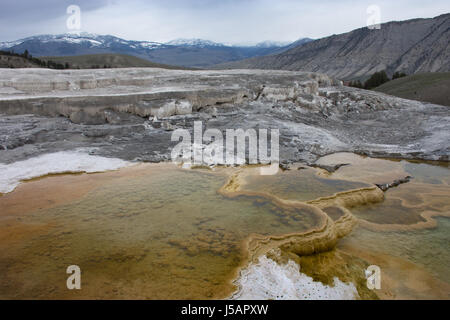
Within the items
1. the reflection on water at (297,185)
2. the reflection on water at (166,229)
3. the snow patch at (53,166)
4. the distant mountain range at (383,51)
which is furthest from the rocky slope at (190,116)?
the distant mountain range at (383,51)

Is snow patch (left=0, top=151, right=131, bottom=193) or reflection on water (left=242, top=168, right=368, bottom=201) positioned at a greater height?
snow patch (left=0, top=151, right=131, bottom=193)

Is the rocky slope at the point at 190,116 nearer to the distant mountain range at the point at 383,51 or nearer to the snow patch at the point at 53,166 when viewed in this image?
the snow patch at the point at 53,166

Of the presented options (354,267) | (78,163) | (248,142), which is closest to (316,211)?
(354,267)

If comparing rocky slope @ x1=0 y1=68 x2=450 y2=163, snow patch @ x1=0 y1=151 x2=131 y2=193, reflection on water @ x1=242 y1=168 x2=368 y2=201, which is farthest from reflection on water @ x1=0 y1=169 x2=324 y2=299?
rocky slope @ x1=0 y1=68 x2=450 y2=163

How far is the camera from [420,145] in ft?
33.1

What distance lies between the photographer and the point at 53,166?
6891 millimetres

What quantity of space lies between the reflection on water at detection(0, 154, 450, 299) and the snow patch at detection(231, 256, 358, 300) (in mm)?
189

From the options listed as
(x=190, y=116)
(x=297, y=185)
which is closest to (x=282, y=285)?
(x=297, y=185)

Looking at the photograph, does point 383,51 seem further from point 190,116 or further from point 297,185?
point 297,185

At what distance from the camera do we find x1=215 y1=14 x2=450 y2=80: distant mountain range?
6053cm

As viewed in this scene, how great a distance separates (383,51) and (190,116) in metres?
72.9

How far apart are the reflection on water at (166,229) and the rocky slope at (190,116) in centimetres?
186

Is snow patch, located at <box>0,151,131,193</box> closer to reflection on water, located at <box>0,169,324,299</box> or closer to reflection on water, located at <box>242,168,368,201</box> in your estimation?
reflection on water, located at <box>0,169,324,299</box>

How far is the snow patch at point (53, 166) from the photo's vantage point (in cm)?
626
